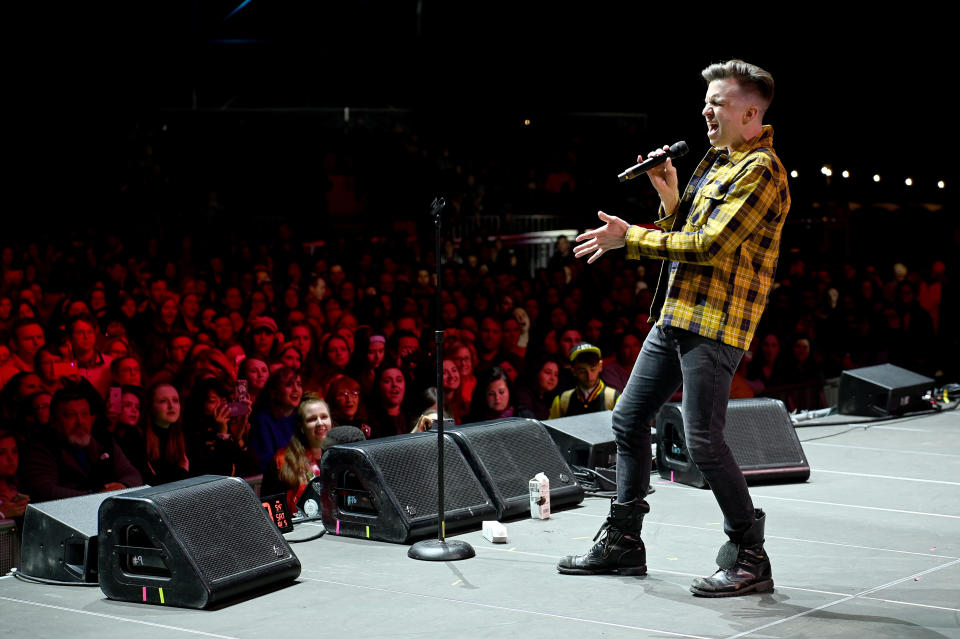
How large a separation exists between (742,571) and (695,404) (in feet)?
1.57

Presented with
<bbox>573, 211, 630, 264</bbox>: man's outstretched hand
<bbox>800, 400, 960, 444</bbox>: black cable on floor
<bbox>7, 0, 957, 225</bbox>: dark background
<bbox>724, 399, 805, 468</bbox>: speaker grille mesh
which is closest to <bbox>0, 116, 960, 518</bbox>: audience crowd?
<bbox>573, 211, 630, 264</bbox>: man's outstretched hand

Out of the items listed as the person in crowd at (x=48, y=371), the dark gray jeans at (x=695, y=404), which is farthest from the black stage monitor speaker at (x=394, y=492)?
the person in crowd at (x=48, y=371)

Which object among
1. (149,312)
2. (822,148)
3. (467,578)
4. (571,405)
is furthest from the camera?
(822,148)

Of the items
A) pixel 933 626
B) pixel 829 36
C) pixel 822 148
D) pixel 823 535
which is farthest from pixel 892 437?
pixel 822 148

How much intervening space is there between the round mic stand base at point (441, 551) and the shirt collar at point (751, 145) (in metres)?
1.46

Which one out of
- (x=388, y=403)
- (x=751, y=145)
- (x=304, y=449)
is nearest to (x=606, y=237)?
(x=751, y=145)

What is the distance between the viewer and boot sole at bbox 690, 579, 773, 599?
10.4 ft

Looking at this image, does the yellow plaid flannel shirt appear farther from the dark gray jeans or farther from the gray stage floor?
the gray stage floor

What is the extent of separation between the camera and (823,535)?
392 cm

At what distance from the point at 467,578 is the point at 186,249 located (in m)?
9.97

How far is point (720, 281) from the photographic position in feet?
10.4

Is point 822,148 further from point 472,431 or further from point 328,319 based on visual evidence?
point 472,431

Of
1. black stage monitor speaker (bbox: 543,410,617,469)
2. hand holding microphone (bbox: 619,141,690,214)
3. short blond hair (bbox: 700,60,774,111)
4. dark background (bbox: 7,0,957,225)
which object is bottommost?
black stage monitor speaker (bbox: 543,410,617,469)

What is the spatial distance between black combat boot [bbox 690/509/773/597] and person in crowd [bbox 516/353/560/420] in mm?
3359
